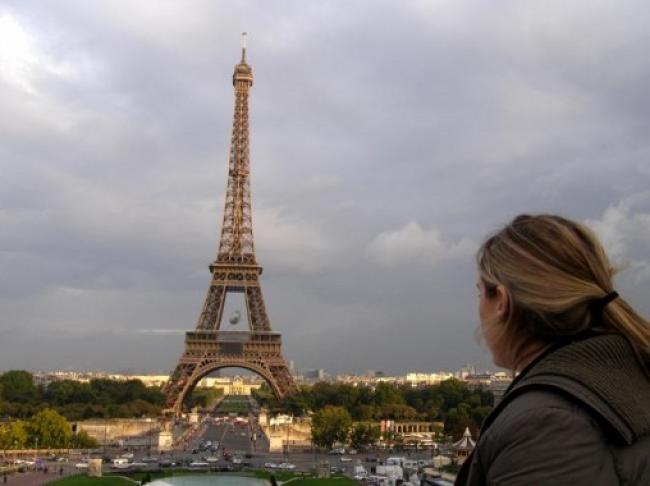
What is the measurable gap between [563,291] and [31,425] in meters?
57.3

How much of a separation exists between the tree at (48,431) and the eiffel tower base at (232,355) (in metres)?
16.7

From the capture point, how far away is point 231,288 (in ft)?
244

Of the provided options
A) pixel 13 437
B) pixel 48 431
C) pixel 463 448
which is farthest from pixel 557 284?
pixel 48 431

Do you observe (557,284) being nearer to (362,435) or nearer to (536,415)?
(536,415)

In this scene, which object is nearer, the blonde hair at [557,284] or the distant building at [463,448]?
the blonde hair at [557,284]

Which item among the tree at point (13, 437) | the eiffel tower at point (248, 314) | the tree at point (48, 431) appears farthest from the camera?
the eiffel tower at point (248, 314)

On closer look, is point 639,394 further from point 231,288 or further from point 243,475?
point 231,288

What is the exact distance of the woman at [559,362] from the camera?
1.90m

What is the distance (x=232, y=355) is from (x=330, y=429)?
57.7ft

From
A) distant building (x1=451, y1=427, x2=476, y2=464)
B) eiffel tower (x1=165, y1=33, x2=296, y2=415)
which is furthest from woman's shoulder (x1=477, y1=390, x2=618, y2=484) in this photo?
eiffel tower (x1=165, y1=33, x2=296, y2=415)

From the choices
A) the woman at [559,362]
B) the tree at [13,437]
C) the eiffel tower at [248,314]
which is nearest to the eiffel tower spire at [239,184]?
the eiffel tower at [248,314]

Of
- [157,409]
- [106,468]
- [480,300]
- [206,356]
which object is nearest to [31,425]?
[106,468]

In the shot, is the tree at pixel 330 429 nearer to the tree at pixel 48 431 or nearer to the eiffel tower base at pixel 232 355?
the eiffel tower base at pixel 232 355

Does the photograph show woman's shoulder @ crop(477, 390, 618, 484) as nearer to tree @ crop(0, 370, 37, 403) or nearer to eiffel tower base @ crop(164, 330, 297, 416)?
eiffel tower base @ crop(164, 330, 297, 416)
